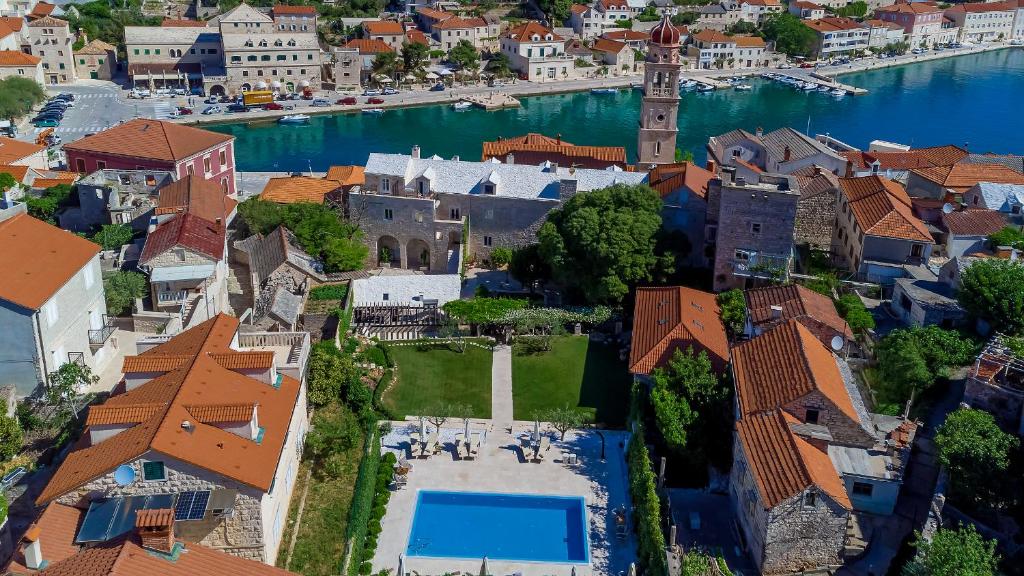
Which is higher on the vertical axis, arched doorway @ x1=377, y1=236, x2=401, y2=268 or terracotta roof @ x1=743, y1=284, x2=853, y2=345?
terracotta roof @ x1=743, y1=284, x2=853, y2=345

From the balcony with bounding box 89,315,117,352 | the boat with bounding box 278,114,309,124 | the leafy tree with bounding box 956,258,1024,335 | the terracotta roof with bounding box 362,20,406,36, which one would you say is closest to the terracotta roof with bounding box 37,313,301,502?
the balcony with bounding box 89,315,117,352

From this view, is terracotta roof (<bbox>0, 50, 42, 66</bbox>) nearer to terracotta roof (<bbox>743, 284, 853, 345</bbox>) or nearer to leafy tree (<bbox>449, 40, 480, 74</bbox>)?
leafy tree (<bbox>449, 40, 480, 74</bbox>)

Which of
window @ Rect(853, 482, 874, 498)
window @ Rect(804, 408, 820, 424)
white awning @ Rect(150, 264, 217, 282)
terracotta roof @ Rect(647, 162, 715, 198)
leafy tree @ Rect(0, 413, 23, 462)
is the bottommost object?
window @ Rect(853, 482, 874, 498)

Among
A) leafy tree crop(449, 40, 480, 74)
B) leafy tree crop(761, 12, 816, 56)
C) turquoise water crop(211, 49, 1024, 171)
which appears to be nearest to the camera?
turquoise water crop(211, 49, 1024, 171)

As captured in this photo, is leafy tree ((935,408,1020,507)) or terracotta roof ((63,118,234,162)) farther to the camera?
terracotta roof ((63,118,234,162))

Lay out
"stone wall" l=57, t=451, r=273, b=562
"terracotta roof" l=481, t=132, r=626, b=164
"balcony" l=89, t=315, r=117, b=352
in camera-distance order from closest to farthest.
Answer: "stone wall" l=57, t=451, r=273, b=562, "balcony" l=89, t=315, r=117, b=352, "terracotta roof" l=481, t=132, r=626, b=164

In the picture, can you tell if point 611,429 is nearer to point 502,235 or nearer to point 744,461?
point 744,461

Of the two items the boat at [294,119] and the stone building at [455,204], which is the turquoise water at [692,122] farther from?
the stone building at [455,204]

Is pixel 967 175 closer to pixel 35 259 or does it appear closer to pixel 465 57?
pixel 35 259
